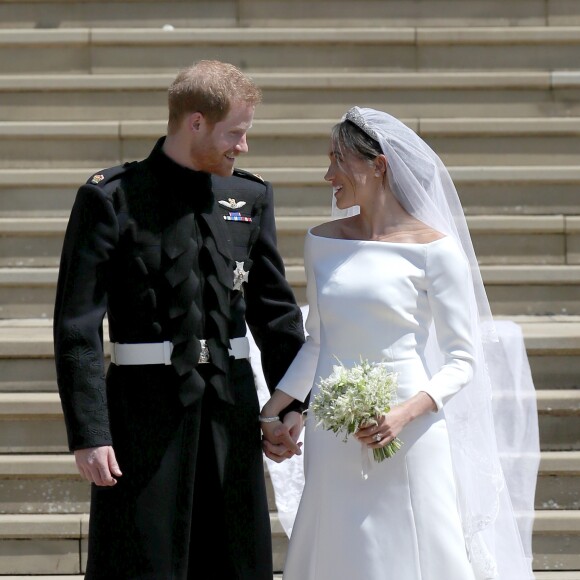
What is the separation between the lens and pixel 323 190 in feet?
20.6

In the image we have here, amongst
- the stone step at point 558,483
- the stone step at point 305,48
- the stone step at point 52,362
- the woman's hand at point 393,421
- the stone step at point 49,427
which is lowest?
the stone step at point 558,483

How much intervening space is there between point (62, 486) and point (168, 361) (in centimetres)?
180

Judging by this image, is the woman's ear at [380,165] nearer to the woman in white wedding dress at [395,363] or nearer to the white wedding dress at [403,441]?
the woman in white wedding dress at [395,363]

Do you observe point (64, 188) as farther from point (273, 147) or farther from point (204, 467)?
point (204, 467)

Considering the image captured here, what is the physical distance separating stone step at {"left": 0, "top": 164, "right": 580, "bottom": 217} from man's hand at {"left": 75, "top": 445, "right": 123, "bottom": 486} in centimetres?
312

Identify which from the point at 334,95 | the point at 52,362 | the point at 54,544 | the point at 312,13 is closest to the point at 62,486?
the point at 54,544

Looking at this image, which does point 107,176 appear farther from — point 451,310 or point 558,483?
point 558,483

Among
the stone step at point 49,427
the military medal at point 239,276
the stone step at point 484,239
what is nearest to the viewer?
the military medal at point 239,276

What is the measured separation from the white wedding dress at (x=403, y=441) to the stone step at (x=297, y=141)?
3115mm

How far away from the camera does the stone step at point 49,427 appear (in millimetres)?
5066

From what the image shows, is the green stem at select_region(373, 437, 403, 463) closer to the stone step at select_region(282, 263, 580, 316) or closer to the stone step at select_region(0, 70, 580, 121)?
the stone step at select_region(282, 263, 580, 316)

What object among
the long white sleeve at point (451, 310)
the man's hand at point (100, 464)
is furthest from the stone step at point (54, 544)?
the long white sleeve at point (451, 310)

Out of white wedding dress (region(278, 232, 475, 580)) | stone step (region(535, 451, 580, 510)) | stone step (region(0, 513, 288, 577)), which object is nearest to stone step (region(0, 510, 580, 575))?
stone step (region(0, 513, 288, 577))

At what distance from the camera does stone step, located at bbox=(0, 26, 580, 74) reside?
22.3ft
